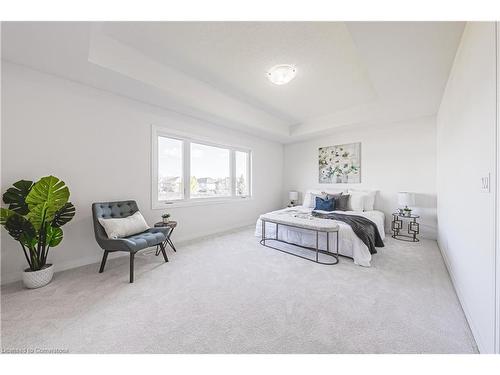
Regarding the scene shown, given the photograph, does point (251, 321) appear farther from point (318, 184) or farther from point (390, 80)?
point (318, 184)

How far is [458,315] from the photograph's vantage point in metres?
1.54

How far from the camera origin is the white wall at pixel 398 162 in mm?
3643

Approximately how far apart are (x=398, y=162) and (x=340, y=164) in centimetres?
112

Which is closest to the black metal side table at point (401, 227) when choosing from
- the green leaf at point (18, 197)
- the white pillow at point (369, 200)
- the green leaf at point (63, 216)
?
the white pillow at point (369, 200)


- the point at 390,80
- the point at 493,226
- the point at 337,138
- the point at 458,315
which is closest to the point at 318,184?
the point at 337,138

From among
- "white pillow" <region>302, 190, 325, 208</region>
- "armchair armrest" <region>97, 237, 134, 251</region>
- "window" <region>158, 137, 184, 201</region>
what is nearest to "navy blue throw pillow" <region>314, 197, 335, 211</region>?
"white pillow" <region>302, 190, 325, 208</region>

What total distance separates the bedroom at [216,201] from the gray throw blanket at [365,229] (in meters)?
0.03

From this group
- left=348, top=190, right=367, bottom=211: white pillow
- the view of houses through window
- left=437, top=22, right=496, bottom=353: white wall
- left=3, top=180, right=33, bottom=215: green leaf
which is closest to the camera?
left=437, top=22, right=496, bottom=353: white wall

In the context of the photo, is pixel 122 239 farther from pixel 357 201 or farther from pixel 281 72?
pixel 357 201

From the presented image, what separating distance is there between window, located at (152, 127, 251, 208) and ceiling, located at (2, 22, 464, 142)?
2.19ft

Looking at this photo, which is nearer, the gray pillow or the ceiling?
the ceiling

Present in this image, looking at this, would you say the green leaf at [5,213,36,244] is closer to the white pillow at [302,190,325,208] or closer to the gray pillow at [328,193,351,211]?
the white pillow at [302,190,325,208]

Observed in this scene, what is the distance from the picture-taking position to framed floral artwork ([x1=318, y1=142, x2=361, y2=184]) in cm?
445

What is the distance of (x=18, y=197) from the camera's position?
1923mm
